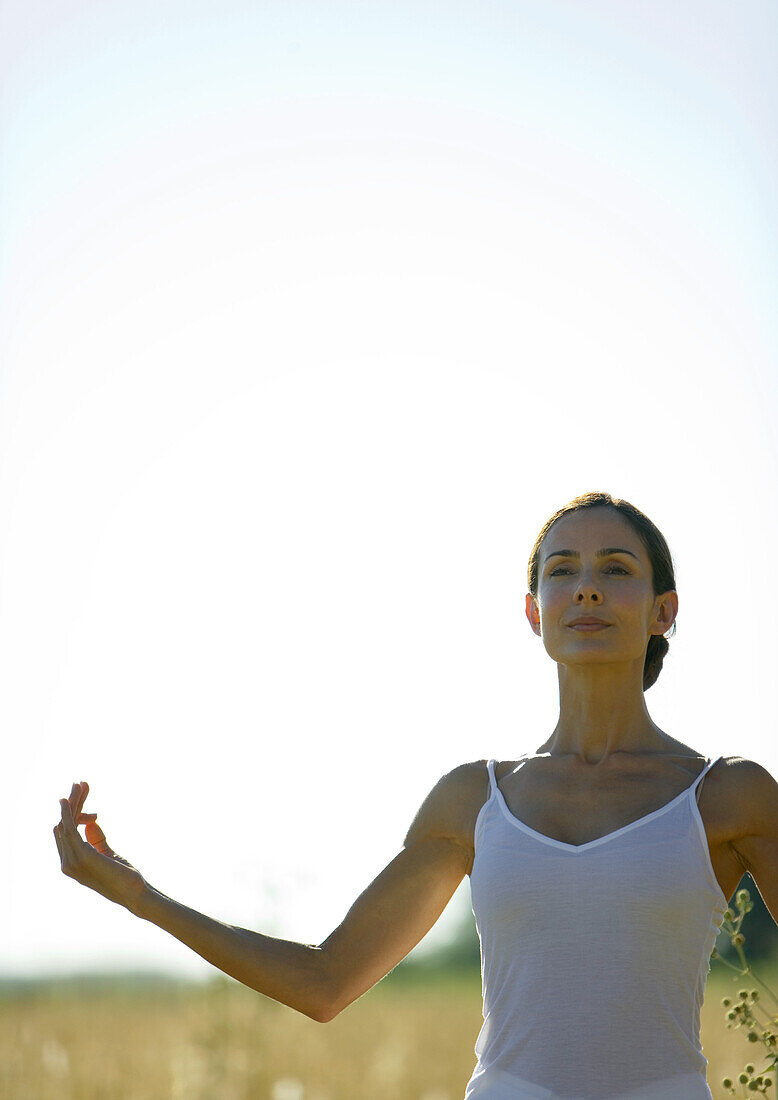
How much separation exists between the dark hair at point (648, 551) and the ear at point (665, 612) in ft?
0.06

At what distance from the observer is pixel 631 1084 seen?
272 centimetres

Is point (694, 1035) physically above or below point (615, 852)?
below

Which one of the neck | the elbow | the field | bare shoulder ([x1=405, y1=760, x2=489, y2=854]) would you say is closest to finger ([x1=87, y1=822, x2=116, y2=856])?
the elbow

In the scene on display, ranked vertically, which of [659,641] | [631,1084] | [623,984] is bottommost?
[631,1084]

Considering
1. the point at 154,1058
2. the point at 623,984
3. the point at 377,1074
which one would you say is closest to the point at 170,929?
the point at 623,984

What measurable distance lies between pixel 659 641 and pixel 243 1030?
9.80 ft

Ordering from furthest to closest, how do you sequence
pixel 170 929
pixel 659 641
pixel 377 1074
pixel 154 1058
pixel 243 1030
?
pixel 377 1074 < pixel 154 1058 < pixel 243 1030 < pixel 659 641 < pixel 170 929

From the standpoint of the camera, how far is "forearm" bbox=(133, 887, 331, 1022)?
313 centimetres

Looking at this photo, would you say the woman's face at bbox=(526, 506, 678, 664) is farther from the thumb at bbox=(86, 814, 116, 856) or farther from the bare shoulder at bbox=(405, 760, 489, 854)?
the thumb at bbox=(86, 814, 116, 856)

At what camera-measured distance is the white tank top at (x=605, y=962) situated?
108 inches

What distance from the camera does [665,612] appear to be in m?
3.41

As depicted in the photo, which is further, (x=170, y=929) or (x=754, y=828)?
(x=170, y=929)

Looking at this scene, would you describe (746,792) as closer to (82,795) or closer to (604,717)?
(604,717)

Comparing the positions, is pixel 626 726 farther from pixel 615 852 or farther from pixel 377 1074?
pixel 377 1074
